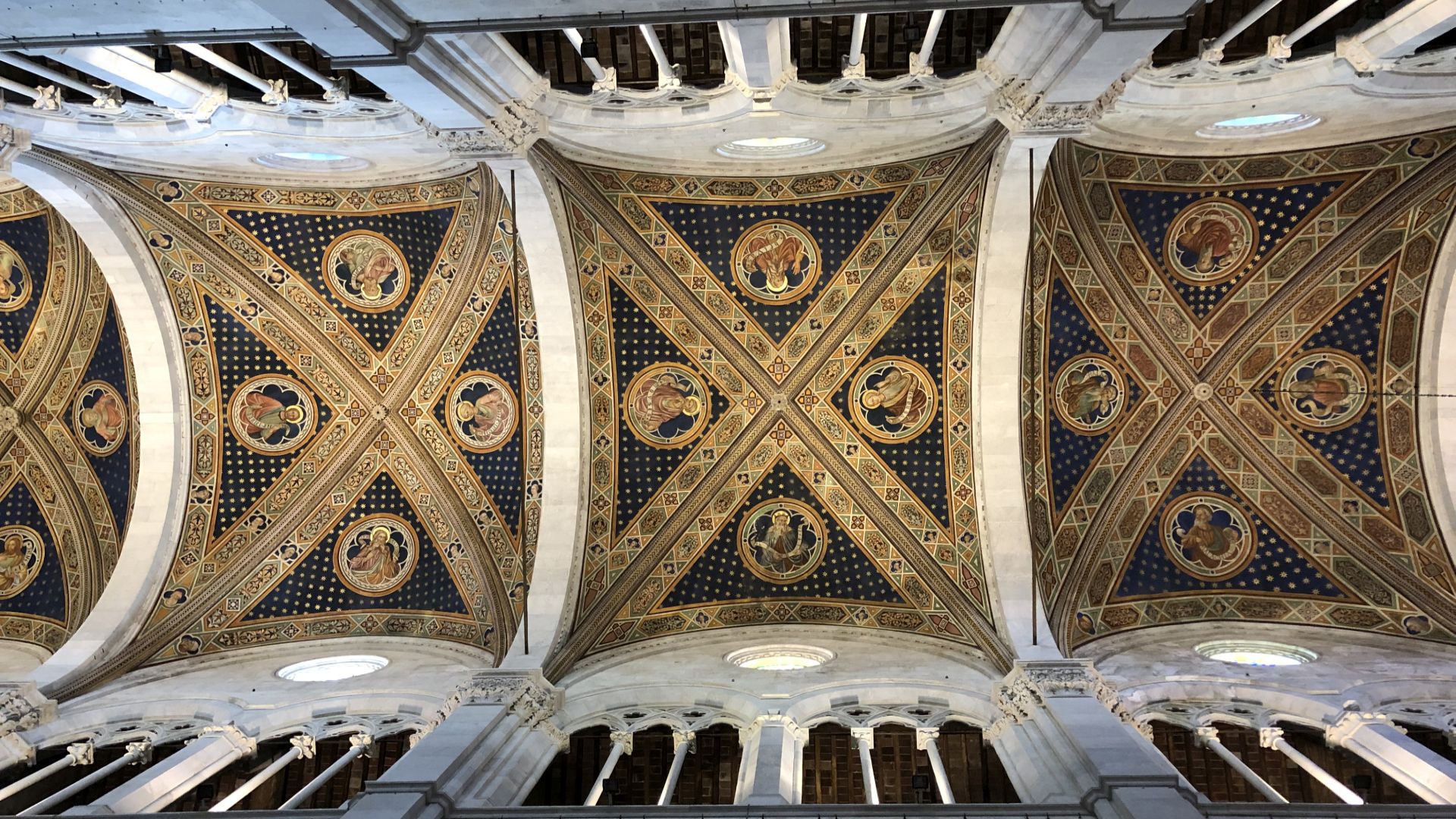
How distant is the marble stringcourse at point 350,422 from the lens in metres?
13.8

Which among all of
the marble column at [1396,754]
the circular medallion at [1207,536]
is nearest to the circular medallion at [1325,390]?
the circular medallion at [1207,536]

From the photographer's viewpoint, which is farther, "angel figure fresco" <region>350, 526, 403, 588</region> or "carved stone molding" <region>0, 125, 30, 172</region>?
"angel figure fresco" <region>350, 526, 403, 588</region>

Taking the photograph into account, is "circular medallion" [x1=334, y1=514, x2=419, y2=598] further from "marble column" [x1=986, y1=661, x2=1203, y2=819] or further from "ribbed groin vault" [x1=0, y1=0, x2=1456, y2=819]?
"marble column" [x1=986, y1=661, x2=1203, y2=819]

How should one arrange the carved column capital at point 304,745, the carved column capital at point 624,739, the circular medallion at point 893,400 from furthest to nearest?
the circular medallion at point 893,400, the carved column capital at point 624,739, the carved column capital at point 304,745

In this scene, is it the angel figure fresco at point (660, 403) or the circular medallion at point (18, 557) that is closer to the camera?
the circular medallion at point (18, 557)

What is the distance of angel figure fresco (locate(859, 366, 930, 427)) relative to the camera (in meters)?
14.3

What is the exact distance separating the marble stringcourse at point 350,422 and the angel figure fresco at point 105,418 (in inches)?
43.4

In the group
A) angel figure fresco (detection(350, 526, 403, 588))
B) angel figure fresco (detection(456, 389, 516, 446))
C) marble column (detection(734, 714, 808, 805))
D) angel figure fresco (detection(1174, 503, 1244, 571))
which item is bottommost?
marble column (detection(734, 714, 808, 805))

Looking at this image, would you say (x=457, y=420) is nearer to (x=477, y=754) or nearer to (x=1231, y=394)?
(x=477, y=754)

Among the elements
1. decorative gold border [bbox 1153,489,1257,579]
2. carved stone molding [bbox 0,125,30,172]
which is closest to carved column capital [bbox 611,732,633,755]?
decorative gold border [bbox 1153,489,1257,579]

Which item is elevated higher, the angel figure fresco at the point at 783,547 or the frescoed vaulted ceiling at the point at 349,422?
the frescoed vaulted ceiling at the point at 349,422

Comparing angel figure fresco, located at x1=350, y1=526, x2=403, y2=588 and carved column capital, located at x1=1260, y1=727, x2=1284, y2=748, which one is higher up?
angel figure fresco, located at x1=350, y1=526, x2=403, y2=588

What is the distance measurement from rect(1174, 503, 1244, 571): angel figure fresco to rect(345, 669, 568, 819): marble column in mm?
9645

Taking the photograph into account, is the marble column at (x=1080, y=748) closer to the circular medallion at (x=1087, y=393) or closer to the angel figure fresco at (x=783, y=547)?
the angel figure fresco at (x=783, y=547)
